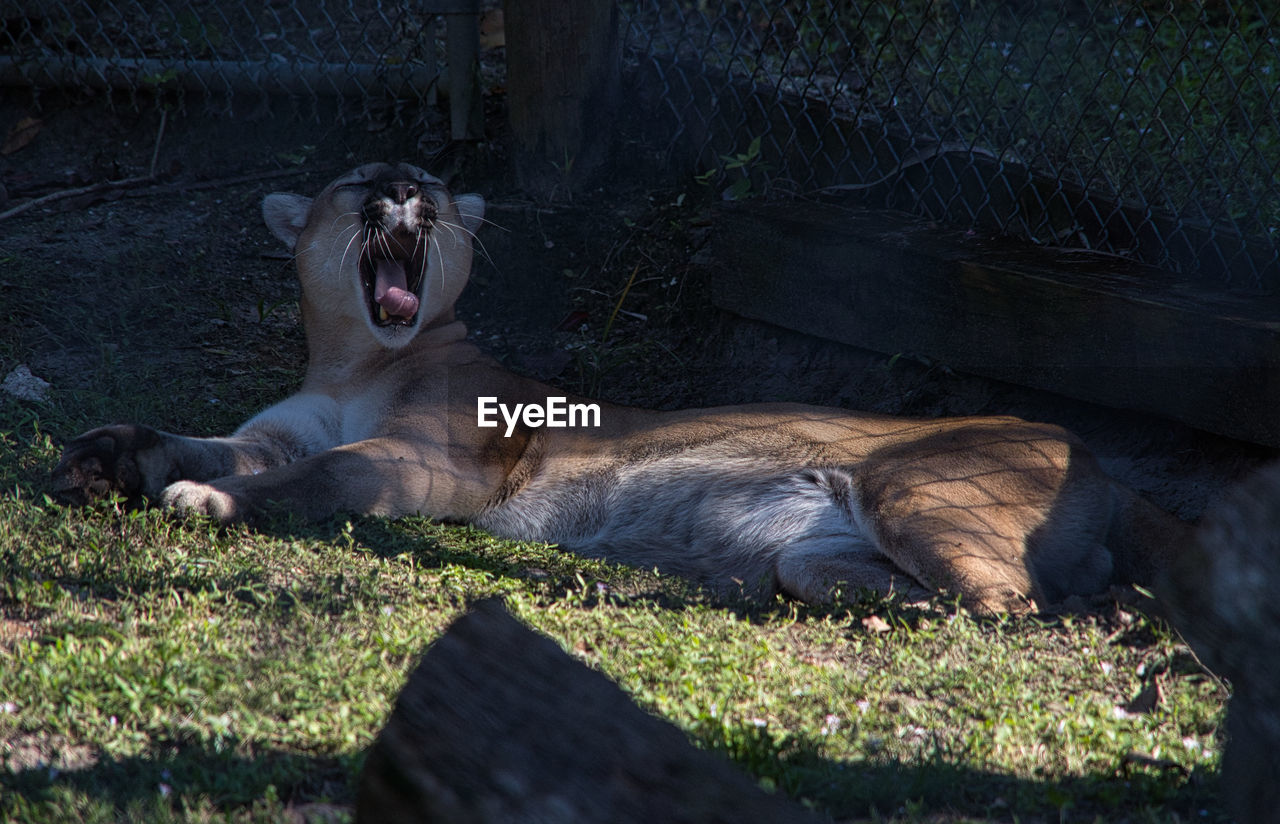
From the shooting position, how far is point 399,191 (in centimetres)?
469

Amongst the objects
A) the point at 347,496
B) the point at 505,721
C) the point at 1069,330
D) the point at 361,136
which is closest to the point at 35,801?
the point at 505,721

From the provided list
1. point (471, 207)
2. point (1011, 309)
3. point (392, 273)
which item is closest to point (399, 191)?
point (392, 273)

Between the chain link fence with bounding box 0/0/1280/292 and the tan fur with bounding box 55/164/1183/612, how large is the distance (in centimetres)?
120

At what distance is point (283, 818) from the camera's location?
210 cm

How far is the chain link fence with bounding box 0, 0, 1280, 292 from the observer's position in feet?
15.6

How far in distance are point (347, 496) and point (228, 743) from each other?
1.72m

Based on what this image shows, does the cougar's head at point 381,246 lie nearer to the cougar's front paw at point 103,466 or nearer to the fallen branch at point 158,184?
the cougar's front paw at point 103,466

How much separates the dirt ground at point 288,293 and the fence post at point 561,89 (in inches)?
6.2

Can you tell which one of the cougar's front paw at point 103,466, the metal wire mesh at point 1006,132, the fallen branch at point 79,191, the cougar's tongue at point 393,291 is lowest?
the fallen branch at point 79,191

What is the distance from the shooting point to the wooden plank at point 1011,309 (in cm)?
396

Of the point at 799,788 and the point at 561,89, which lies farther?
the point at 561,89

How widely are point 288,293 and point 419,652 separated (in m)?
3.63

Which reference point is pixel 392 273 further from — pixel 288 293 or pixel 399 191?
pixel 288 293

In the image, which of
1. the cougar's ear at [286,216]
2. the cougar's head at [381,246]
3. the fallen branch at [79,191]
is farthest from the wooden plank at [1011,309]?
the fallen branch at [79,191]
